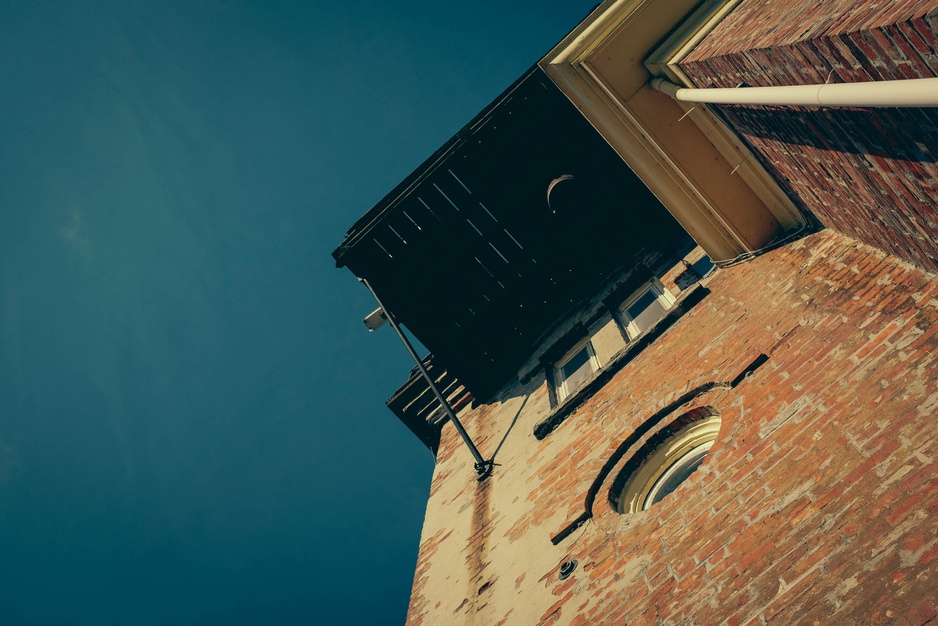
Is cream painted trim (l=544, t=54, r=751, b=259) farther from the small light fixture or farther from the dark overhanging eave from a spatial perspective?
the small light fixture

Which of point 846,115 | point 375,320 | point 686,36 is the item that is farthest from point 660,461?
point 375,320

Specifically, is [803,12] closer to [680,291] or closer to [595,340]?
[680,291]

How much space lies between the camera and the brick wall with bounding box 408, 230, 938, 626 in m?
3.04

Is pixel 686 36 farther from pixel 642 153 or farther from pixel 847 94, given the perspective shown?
pixel 847 94

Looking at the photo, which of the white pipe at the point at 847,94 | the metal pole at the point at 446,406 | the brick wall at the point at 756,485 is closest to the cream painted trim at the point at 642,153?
the brick wall at the point at 756,485

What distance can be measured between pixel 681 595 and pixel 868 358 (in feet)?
5.67

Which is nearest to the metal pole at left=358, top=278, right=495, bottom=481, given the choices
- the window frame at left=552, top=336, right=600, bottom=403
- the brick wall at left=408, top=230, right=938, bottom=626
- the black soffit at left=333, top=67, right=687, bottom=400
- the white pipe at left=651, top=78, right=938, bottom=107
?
the black soffit at left=333, top=67, right=687, bottom=400

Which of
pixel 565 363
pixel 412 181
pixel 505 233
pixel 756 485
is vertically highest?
pixel 412 181

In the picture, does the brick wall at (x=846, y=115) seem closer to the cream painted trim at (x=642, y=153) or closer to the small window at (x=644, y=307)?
the cream painted trim at (x=642, y=153)

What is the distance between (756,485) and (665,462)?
53.3 inches

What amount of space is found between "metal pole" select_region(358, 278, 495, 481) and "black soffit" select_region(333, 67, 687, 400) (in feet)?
0.53

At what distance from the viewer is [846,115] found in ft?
11.6

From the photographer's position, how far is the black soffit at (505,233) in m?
8.09

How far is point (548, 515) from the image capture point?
5332 millimetres
